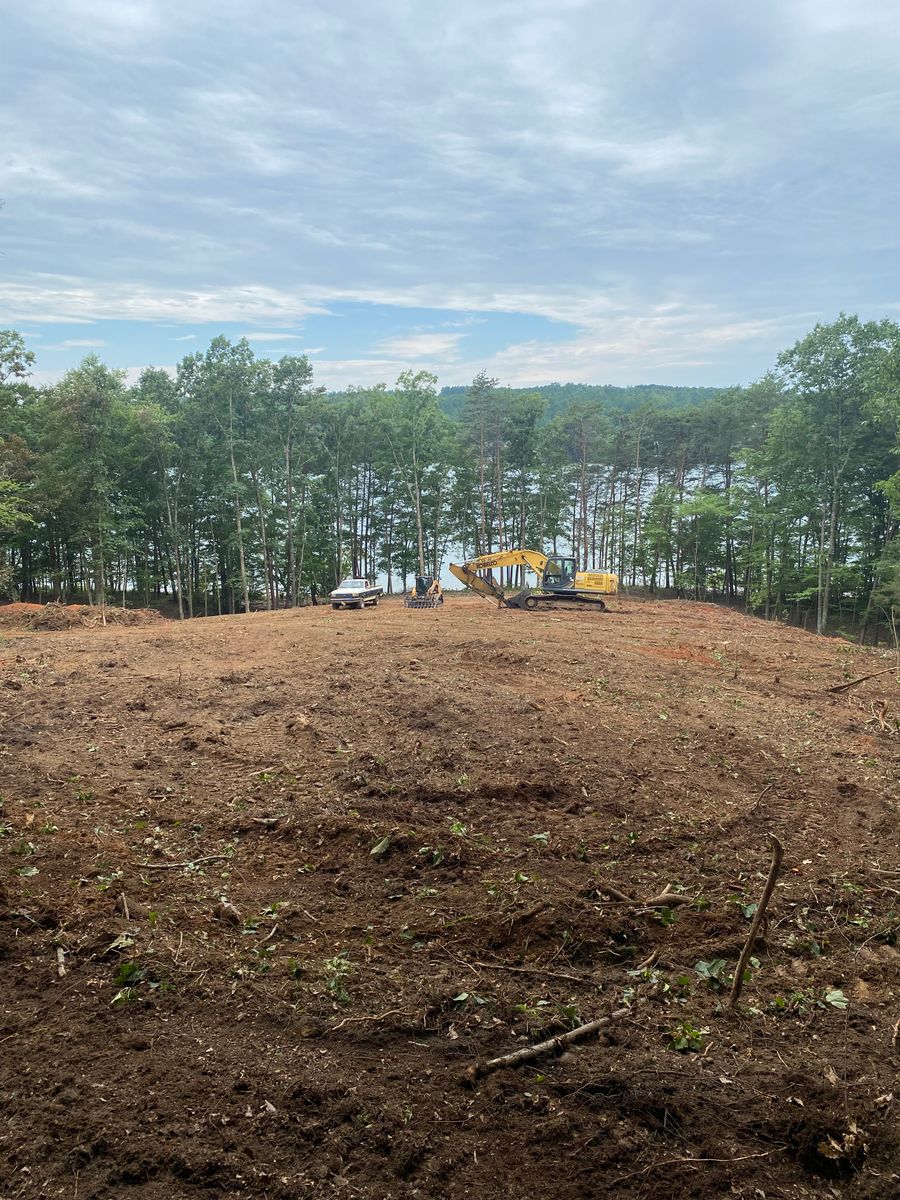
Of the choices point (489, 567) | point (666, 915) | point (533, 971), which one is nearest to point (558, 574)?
point (489, 567)

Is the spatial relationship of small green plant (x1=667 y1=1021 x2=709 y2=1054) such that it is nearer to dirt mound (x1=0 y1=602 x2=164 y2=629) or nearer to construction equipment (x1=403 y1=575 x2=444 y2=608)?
dirt mound (x1=0 y1=602 x2=164 y2=629)

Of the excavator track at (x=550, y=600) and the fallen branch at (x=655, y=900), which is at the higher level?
the fallen branch at (x=655, y=900)

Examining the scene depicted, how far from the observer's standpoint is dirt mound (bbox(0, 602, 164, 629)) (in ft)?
64.8

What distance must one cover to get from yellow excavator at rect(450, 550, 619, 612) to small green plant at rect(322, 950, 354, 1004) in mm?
21125

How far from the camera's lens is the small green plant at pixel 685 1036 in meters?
3.38

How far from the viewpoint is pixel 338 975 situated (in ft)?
12.6

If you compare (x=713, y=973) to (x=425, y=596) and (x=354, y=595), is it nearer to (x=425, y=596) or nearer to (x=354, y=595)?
(x=425, y=596)

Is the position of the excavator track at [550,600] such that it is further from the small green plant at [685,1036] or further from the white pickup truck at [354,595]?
the small green plant at [685,1036]

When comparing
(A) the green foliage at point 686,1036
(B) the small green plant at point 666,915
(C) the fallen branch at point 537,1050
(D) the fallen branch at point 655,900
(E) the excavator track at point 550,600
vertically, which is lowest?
(E) the excavator track at point 550,600

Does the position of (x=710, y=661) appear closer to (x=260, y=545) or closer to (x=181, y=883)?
(x=181, y=883)

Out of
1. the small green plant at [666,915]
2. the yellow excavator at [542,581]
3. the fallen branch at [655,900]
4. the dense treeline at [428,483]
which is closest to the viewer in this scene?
the small green plant at [666,915]

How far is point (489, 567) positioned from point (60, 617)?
1453 cm

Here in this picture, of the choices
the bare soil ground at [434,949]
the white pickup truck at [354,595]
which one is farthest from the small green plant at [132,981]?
the white pickup truck at [354,595]

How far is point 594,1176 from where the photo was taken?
2.62m
